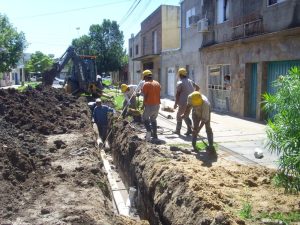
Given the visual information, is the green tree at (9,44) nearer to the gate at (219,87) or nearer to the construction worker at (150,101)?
the gate at (219,87)

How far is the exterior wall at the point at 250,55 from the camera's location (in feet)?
41.1

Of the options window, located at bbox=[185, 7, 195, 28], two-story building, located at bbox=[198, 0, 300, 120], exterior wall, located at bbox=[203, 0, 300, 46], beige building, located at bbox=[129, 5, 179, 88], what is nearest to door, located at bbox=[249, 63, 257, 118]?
two-story building, located at bbox=[198, 0, 300, 120]

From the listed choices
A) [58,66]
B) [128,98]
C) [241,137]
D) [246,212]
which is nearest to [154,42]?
[58,66]

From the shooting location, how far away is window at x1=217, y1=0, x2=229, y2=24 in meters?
17.6

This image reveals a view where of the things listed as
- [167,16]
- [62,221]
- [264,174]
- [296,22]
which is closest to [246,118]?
[296,22]

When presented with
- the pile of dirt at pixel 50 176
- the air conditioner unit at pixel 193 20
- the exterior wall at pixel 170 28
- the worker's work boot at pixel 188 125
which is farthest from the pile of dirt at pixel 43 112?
the exterior wall at pixel 170 28

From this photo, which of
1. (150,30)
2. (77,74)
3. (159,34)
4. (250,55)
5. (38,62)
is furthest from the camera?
(38,62)

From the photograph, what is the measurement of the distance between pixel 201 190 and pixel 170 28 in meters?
25.6

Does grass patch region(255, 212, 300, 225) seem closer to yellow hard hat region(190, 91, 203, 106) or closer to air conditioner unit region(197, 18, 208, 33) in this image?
yellow hard hat region(190, 91, 203, 106)

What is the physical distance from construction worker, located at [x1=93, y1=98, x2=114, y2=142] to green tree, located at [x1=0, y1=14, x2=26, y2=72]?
2646cm

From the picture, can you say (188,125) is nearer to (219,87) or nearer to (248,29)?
(248,29)

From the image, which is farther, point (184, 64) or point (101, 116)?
point (184, 64)

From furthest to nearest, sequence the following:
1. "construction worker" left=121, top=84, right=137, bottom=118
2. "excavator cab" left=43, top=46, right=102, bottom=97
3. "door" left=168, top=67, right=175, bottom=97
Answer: "door" left=168, top=67, right=175, bottom=97, "excavator cab" left=43, top=46, right=102, bottom=97, "construction worker" left=121, top=84, right=137, bottom=118

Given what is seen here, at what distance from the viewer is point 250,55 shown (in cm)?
1507
